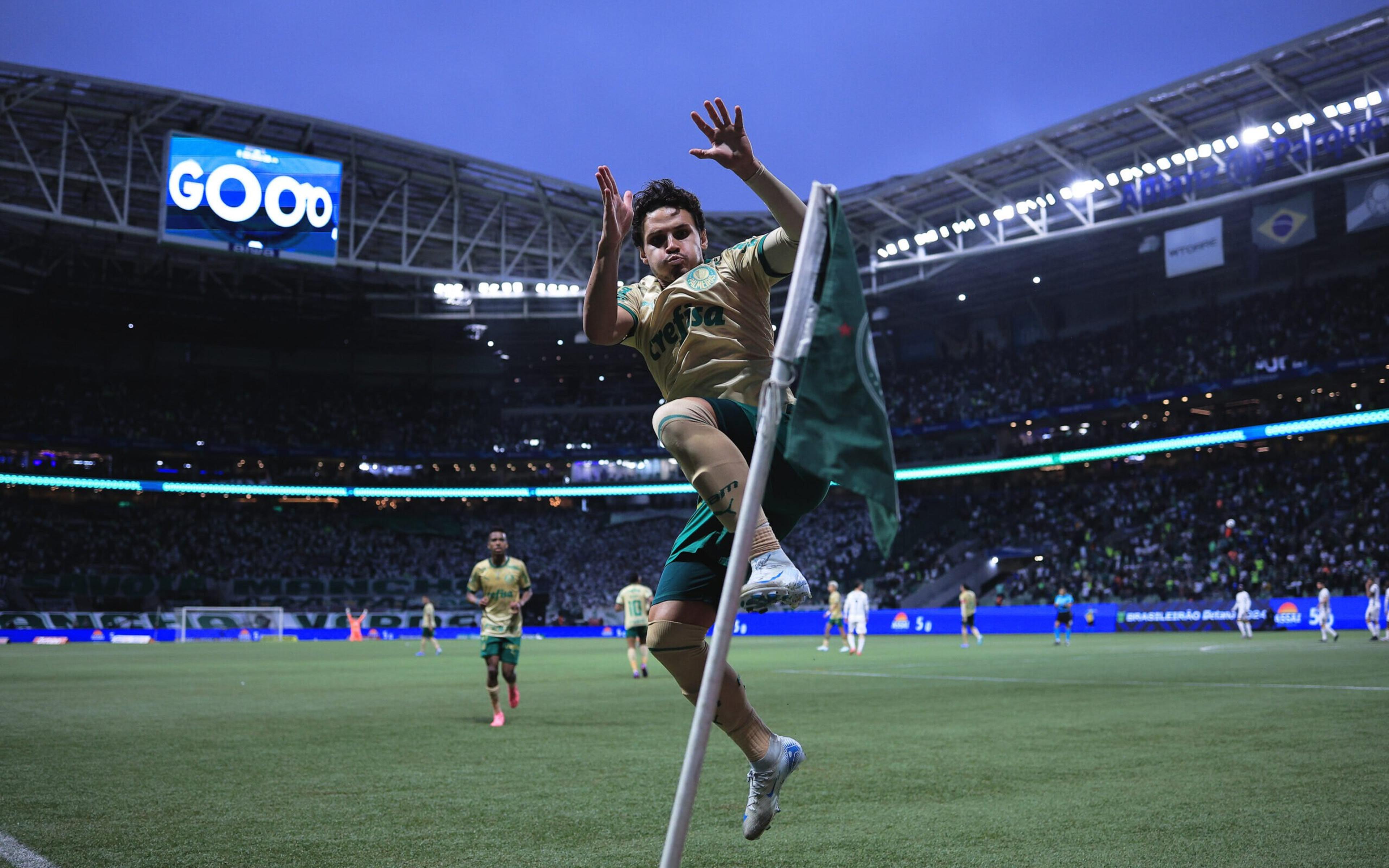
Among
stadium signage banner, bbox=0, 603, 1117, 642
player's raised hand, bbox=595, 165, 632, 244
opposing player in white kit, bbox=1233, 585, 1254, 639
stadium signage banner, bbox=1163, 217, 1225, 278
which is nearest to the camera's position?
player's raised hand, bbox=595, 165, 632, 244

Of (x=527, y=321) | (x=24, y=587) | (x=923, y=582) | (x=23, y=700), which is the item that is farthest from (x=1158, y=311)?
(x=24, y=587)

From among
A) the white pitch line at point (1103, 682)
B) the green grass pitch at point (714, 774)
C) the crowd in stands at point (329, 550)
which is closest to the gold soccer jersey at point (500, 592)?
the green grass pitch at point (714, 774)

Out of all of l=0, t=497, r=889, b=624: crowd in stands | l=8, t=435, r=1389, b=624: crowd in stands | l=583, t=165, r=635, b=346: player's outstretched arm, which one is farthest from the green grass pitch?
l=0, t=497, r=889, b=624: crowd in stands

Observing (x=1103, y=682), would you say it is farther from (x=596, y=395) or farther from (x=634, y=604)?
(x=596, y=395)

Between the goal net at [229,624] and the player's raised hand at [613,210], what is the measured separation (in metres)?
41.8

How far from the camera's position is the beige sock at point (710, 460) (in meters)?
3.47

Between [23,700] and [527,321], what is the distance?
40710 mm

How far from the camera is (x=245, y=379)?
5800 centimetres

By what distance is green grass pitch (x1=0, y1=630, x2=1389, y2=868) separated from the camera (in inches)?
201

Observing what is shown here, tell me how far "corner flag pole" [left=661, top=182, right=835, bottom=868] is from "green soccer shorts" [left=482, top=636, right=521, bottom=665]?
10.2 meters

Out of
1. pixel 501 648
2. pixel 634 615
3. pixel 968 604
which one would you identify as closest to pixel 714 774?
pixel 501 648

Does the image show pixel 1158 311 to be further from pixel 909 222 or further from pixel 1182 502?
pixel 909 222

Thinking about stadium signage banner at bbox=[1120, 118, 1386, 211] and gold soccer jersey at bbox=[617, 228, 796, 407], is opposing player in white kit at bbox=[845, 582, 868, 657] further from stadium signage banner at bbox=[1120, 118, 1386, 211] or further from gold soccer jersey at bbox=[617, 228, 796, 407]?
gold soccer jersey at bbox=[617, 228, 796, 407]

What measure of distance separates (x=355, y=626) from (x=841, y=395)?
44492 mm
